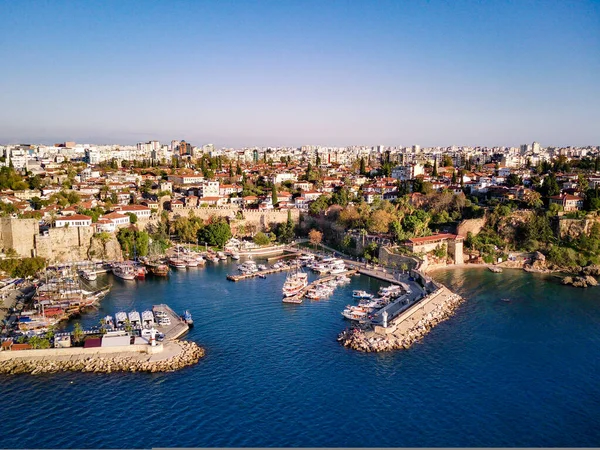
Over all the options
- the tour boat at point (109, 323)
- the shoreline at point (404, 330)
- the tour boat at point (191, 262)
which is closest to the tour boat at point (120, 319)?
the tour boat at point (109, 323)

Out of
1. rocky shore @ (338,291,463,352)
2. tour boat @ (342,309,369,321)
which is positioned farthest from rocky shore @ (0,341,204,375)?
tour boat @ (342,309,369,321)

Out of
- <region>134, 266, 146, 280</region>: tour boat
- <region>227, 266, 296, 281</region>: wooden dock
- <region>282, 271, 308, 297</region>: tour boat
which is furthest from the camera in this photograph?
<region>134, 266, 146, 280</region>: tour boat

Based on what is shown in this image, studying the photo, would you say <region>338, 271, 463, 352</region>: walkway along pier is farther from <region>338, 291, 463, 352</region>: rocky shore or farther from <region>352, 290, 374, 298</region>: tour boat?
<region>352, 290, 374, 298</region>: tour boat

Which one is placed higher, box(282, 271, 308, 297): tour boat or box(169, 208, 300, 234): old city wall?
box(169, 208, 300, 234): old city wall

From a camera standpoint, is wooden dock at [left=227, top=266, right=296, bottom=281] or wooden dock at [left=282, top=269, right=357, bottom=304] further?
wooden dock at [left=227, top=266, right=296, bottom=281]

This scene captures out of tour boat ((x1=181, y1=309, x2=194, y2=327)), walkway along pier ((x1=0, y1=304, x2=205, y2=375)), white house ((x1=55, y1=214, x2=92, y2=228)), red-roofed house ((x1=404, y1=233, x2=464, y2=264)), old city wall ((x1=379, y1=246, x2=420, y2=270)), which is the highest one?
white house ((x1=55, y1=214, x2=92, y2=228))

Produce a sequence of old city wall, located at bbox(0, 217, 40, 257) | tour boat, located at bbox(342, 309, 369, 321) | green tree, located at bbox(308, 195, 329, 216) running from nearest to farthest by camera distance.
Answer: tour boat, located at bbox(342, 309, 369, 321)
old city wall, located at bbox(0, 217, 40, 257)
green tree, located at bbox(308, 195, 329, 216)
